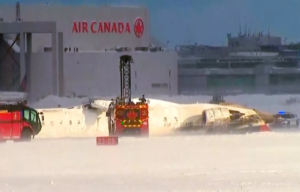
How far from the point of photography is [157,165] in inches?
745

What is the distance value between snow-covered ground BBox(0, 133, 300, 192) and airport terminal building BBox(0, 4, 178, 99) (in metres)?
→ 29.4

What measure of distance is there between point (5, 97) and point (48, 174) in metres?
33.2

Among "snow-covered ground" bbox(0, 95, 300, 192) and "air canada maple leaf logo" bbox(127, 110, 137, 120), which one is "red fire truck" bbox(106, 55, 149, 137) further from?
"snow-covered ground" bbox(0, 95, 300, 192)

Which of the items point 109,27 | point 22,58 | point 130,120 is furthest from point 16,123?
point 109,27

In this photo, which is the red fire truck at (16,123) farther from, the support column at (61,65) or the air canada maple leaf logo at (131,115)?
the support column at (61,65)

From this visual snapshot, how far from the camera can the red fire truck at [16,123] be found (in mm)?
28016

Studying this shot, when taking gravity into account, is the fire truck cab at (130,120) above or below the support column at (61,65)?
below

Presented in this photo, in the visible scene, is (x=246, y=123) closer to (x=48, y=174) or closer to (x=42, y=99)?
→ (x=48, y=174)

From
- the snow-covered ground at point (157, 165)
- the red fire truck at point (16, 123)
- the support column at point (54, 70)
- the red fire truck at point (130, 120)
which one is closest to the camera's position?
the snow-covered ground at point (157, 165)

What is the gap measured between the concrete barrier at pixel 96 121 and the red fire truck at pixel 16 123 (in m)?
2.42

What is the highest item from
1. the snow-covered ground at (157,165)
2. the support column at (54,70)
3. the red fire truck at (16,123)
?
the support column at (54,70)

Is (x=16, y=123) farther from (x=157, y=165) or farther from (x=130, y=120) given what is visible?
(x=157, y=165)

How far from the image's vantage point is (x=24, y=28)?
5278 cm

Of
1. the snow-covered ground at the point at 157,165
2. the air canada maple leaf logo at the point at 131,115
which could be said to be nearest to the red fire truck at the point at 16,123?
the snow-covered ground at the point at 157,165
